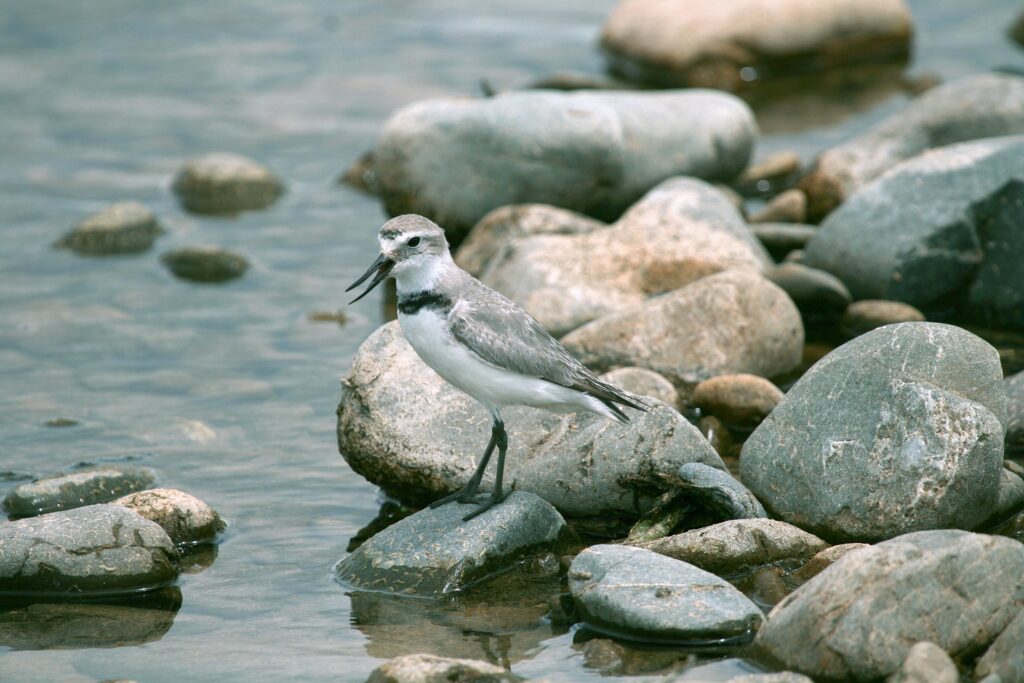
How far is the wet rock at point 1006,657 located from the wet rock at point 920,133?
7228mm

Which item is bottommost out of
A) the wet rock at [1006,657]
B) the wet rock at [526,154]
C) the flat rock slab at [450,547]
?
the flat rock slab at [450,547]

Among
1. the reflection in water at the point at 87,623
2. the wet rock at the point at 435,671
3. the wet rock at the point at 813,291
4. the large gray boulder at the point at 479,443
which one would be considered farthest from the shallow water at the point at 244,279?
the wet rock at the point at 813,291

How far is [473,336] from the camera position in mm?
7199

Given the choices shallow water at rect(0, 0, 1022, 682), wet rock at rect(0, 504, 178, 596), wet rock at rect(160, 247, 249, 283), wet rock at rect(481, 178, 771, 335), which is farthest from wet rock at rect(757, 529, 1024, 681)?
wet rock at rect(160, 247, 249, 283)

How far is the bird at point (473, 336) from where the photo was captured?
23.6 ft

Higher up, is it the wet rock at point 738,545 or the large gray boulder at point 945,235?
the large gray boulder at point 945,235

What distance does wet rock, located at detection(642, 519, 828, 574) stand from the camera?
281 inches

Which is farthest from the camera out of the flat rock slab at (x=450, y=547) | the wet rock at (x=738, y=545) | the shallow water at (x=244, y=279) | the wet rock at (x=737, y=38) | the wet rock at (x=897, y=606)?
the wet rock at (x=737, y=38)

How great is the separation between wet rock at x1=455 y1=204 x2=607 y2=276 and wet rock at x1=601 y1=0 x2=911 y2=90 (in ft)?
18.6

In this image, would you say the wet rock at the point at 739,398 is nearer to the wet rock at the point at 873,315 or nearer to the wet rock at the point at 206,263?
the wet rock at the point at 873,315

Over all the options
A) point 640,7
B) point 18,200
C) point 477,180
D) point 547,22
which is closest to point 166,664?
point 477,180

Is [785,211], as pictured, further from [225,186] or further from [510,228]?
[225,186]

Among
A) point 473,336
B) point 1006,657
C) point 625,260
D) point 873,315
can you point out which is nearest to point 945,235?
point 873,315

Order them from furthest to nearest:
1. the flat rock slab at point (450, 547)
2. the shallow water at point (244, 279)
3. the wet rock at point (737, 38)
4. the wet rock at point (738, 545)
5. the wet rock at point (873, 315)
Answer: the wet rock at point (737, 38) < the wet rock at point (873, 315) < the flat rock slab at point (450, 547) < the wet rock at point (738, 545) < the shallow water at point (244, 279)
